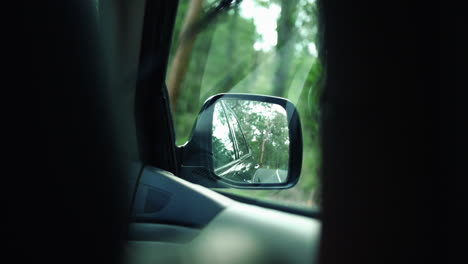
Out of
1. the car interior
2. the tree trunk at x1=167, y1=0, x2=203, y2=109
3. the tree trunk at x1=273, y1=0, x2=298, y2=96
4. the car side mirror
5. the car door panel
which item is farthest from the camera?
the tree trunk at x1=167, y1=0, x2=203, y2=109

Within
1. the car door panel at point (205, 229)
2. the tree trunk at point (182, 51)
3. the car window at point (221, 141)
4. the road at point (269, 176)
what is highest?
the tree trunk at point (182, 51)

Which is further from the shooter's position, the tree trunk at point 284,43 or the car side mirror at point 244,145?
the tree trunk at point 284,43

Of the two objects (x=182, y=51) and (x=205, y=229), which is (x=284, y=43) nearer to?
(x=182, y=51)

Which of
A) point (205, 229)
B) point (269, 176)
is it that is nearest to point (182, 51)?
point (269, 176)

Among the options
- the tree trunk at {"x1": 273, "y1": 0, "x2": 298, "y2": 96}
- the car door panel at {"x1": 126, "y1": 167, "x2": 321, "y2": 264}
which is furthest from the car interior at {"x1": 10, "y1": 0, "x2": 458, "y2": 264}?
the tree trunk at {"x1": 273, "y1": 0, "x2": 298, "y2": 96}

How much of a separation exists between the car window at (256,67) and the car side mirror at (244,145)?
4cm

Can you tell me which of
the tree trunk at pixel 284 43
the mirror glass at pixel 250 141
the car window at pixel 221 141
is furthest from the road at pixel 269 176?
the tree trunk at pixel 284 43

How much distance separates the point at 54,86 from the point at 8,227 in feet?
1.85

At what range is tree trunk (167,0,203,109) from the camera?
8.70 feet

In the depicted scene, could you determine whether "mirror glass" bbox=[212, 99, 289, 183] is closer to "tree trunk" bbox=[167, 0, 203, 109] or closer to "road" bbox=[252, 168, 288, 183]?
"road" bbox=[252, 168, 288, 183]

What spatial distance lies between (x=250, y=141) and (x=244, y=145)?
0.05m

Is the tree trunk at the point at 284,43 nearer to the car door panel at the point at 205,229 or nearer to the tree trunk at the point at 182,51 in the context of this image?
the tree trunk at the point at 182,51

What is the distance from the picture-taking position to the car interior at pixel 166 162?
1207mm

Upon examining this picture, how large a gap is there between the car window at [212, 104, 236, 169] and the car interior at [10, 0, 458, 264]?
0.42 feet
